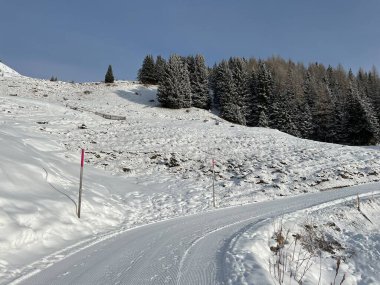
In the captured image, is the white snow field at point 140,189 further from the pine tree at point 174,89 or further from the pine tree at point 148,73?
the pine tree at point 148,73

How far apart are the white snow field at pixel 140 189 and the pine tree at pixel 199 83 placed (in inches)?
771

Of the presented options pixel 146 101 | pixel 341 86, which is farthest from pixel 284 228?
pixel 341 86

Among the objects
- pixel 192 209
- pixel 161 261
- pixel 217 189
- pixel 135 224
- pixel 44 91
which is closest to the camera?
pixel 161 261

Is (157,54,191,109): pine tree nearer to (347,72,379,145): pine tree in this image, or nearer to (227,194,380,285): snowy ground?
(347,72,379,145): pine tree

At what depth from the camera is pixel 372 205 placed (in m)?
18.0

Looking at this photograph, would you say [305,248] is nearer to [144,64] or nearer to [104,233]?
[104,233]

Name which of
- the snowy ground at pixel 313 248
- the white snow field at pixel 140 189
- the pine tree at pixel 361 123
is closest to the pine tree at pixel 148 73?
the white snow field at pixel 140 189

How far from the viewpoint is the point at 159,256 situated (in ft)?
28.1

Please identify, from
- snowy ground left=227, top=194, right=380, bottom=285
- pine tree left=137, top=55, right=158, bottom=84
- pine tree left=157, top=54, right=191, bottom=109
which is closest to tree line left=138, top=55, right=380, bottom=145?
pine tree left=157, top=54, right=191, bottom=109

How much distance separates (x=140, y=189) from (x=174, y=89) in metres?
37.0

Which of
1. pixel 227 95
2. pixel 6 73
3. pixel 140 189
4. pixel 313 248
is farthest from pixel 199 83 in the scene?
pixel 313 248

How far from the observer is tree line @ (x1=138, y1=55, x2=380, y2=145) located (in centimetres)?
5219

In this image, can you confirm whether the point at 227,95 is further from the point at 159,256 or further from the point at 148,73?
the point at 159,256

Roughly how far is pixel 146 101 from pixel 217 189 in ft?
129
